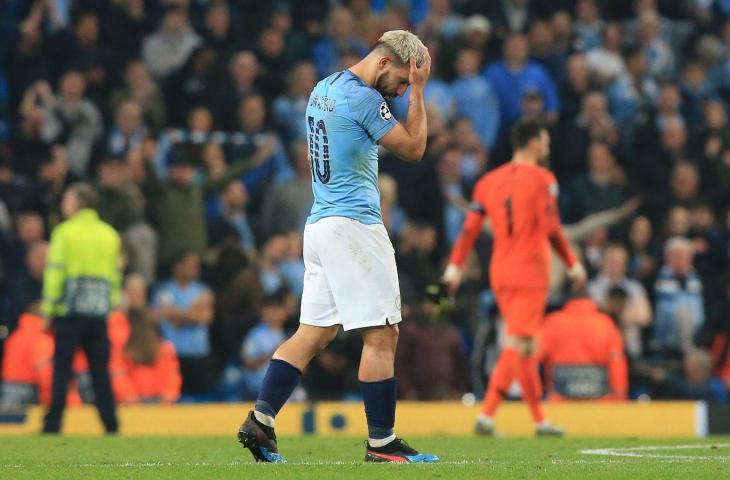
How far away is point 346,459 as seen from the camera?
8.94 m

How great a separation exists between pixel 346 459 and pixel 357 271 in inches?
50.5

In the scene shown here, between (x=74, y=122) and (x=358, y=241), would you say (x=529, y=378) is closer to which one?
A: (x=358, y=241)

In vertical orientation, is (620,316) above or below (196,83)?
below

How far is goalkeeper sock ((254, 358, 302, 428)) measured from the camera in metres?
8.37

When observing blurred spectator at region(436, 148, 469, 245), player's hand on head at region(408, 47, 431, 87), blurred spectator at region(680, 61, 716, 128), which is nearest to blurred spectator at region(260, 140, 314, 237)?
blurred spectator at region(436, 148, 469, 245)

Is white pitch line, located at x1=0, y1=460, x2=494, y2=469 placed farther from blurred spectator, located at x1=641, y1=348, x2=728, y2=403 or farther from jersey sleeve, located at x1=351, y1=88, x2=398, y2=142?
blurred spectator, located at x1=641, y1=348, x2=728, y2=403

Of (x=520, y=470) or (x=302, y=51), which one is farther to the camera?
(x=302, y=51)

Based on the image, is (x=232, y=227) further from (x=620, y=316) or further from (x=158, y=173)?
(x=620, y=316)

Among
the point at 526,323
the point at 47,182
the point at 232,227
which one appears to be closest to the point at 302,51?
the point at 232,227

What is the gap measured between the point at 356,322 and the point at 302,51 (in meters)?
11.5

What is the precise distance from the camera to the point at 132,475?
25.3ft

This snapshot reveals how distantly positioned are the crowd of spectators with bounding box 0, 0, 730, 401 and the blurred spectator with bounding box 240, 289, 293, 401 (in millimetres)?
24

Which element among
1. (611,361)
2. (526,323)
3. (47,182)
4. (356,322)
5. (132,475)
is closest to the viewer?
(132,475)

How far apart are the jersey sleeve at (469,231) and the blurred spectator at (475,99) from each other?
626cm
